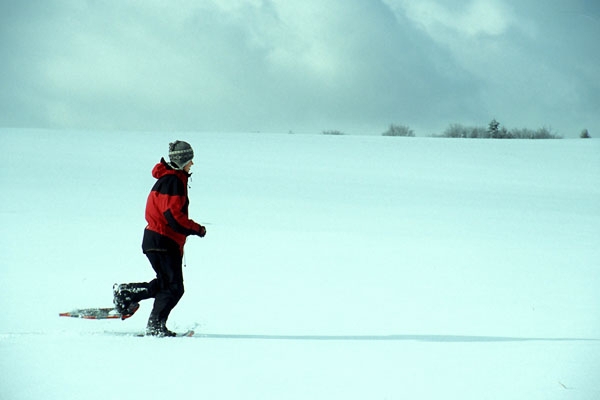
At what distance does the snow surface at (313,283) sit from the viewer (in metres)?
4.42

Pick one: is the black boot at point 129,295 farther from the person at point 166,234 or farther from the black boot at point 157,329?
the black boot at point 157,329

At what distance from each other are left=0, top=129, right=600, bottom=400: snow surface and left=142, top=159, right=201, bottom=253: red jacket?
803 millimetres

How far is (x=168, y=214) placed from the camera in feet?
17.8


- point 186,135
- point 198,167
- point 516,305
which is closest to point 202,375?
point 516,305

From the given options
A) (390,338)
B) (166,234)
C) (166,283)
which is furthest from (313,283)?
(166,234)

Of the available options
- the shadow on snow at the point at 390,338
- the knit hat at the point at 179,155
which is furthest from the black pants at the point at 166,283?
the knit hat at the point at 179,155

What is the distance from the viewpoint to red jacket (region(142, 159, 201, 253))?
5.44 meters

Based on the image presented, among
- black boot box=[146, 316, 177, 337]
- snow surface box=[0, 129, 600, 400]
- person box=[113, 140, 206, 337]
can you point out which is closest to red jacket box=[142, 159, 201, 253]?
person box=[113, 140, 206, 337]

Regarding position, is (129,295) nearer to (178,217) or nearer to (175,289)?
(175,289)

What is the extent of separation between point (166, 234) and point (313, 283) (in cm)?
417

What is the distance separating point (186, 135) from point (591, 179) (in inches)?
779

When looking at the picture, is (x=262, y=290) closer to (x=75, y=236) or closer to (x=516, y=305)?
(x=516, y=305)

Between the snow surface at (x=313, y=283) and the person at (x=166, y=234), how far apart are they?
0.40 meters

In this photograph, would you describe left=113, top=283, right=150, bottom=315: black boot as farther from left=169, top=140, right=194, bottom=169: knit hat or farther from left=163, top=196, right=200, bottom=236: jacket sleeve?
left=169, top=140, right=194, bottom=169: knit hat
